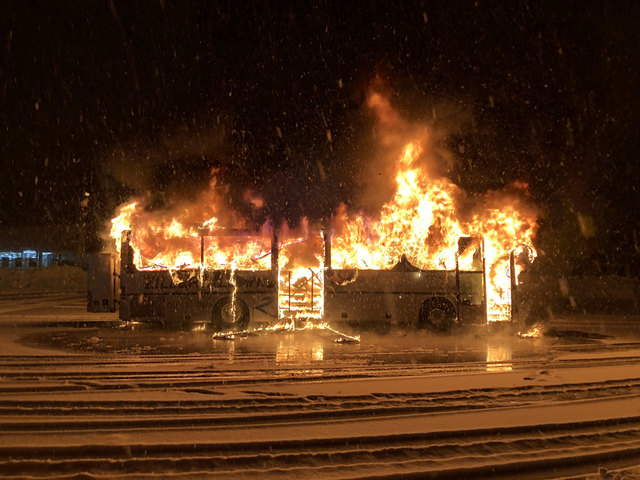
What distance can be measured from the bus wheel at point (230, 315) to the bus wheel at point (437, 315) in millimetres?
4562

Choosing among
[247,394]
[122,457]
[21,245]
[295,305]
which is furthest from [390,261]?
[21,245]

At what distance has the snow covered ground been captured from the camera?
15.0ft

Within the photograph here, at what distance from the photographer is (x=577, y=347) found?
38.7ft

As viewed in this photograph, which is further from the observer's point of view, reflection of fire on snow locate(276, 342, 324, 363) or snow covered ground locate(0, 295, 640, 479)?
reflection of fire on snow locate(276, 342, 324, 363)

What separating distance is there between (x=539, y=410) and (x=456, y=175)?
13469mm

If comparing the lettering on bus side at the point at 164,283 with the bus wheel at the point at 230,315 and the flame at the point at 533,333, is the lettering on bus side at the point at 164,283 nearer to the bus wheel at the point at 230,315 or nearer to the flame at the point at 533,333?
the bus wheel at the point at 230,315

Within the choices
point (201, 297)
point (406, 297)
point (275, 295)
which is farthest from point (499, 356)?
point (201, 297)

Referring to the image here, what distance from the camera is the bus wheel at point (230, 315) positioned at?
1387 centimetres

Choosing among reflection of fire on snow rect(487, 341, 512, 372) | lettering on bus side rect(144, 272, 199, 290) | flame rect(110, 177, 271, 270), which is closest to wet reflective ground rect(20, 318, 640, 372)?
reflection of fire on snow rect(487, 341, 512, 372)

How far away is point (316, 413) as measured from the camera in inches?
236

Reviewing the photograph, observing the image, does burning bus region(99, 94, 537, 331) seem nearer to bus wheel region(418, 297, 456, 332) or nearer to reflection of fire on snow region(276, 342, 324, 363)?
bus wheel region(418, 297, 456, 332)

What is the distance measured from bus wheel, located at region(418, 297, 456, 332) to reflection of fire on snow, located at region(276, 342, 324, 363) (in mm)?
3351

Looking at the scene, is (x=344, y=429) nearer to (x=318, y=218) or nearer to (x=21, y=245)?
(x=318, y=218)

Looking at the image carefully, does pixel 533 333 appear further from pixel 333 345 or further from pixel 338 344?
pixel 333 345
